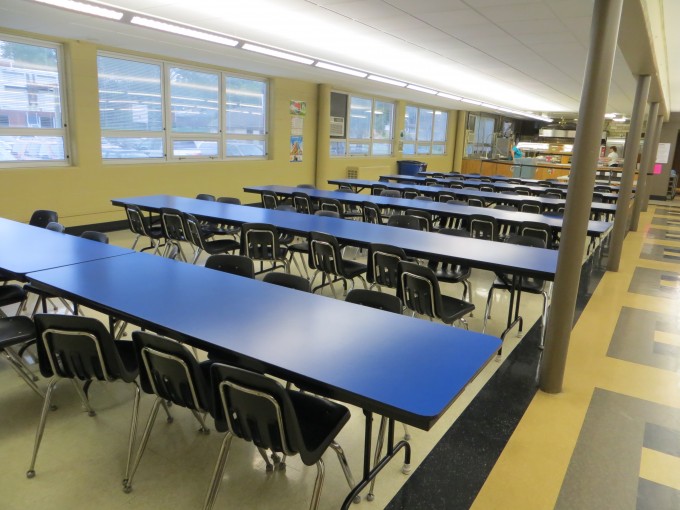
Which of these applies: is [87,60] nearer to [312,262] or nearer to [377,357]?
[312,262]

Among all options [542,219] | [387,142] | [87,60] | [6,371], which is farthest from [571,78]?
[6,371]

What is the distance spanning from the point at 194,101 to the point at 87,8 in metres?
4.05

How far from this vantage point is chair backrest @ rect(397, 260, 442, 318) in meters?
3.16

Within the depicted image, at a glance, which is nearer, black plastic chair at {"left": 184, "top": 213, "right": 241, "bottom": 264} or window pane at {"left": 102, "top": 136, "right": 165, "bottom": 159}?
black plastic chair at {"left": 184, "top": 213, "right": 241, "bottom": 264}

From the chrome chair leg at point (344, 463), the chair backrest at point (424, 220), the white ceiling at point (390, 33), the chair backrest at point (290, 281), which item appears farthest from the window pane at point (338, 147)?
the chrome chair leg at point (344, 463)

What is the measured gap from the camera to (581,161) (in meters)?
2.96

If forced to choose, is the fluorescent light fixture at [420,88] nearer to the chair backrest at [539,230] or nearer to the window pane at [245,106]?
the window pane at [245,106]

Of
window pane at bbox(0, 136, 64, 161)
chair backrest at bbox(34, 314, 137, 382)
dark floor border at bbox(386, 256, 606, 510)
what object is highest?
window pane at bbox(0, 136, 64, 161)

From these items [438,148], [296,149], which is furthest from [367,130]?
[438,148]

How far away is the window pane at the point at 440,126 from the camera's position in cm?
1711

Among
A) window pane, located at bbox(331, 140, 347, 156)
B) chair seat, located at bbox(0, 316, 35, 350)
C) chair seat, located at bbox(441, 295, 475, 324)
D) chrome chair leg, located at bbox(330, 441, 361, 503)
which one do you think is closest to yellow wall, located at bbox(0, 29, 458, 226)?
window pane, located at bbox(331, 140, 347, 156)

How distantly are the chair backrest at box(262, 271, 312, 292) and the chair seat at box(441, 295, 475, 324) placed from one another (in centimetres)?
95

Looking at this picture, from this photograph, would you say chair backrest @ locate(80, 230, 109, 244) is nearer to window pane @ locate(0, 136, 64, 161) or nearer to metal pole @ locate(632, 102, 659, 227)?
window pane @ locate(0, 136, 64, 161)

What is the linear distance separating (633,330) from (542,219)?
172 cm
